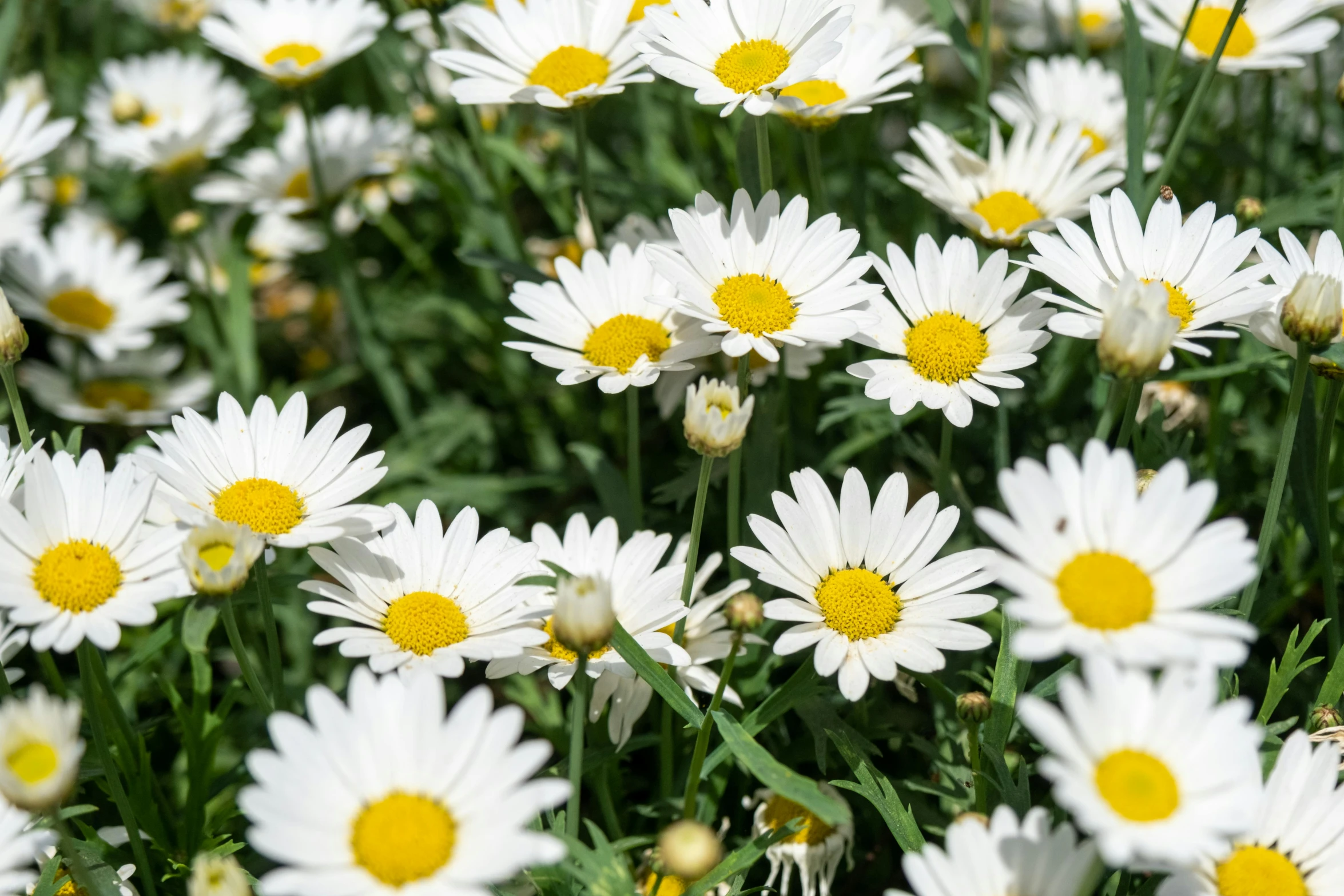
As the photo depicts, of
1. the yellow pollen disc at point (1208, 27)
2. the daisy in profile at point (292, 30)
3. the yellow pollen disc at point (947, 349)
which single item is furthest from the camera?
the daisy in profile at point (292, 30)

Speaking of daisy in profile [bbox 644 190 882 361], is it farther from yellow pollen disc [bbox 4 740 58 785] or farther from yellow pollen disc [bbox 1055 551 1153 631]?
yellow pollen disc [bbox 4 740 58 785]

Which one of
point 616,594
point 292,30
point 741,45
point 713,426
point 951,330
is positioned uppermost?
point 292,30

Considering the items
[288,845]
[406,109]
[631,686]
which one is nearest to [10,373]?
[288,845]

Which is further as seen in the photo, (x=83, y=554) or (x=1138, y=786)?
(x=83, y=554)

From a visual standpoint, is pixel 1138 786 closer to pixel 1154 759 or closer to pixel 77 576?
pixel 1154 759

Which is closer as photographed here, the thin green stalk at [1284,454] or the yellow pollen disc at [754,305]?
the thin green stalk at [1284,454]

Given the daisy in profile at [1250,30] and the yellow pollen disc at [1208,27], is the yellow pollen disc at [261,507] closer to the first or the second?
the daisy in profile at [1250,30]

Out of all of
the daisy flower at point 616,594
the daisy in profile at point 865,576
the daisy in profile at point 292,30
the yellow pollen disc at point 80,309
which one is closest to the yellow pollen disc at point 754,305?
the daisy in profile at point 865,576

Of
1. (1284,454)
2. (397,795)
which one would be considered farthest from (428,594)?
(1284,454)

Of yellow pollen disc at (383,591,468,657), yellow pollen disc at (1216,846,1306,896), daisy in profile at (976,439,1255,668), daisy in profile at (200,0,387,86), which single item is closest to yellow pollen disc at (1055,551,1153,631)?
daisy in profile at (976,439,1255,668)
